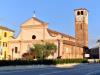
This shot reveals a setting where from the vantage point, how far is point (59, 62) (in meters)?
72.4

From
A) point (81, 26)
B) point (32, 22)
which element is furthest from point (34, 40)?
point (81, 26)

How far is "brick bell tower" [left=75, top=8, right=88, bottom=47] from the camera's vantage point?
4363 inches

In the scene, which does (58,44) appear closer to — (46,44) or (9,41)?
(46,44)

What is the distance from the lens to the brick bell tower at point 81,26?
111m

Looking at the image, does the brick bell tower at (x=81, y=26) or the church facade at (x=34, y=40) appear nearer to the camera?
the church facade at (x=34, y=40)

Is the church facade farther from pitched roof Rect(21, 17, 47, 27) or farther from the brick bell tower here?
the brick bell tower

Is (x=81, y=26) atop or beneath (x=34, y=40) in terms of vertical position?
atop

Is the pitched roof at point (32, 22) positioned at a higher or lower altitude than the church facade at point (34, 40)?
higher

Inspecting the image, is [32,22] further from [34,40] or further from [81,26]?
[81,26]

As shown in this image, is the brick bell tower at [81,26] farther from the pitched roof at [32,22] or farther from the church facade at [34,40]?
the pitched roof at [32,22]

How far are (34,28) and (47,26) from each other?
3575 mm

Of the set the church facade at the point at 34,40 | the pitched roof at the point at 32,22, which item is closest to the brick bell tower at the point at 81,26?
the church facade at the point at 34,40

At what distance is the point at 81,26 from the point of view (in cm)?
11256

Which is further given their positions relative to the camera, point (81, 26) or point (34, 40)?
point (81, 26)
